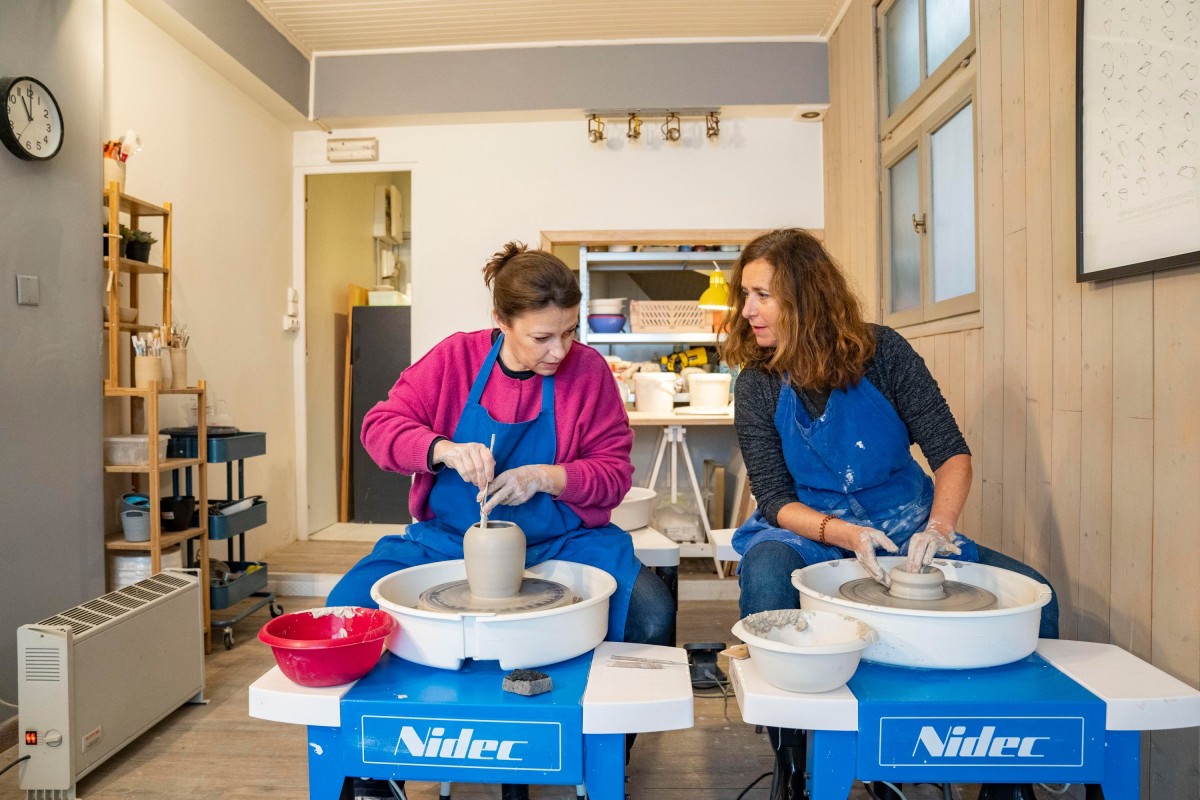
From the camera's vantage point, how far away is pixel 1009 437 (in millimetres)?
2168

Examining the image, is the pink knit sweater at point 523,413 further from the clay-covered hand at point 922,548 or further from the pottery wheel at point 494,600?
the clay-covered hand at point 922,548

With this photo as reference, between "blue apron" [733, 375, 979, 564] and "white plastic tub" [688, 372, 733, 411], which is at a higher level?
"white plastic tub" [688, 372, 733, 411]

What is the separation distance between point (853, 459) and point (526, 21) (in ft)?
9.92

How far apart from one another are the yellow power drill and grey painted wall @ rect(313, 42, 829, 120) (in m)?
1.31

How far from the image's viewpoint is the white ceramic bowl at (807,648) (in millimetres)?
1054

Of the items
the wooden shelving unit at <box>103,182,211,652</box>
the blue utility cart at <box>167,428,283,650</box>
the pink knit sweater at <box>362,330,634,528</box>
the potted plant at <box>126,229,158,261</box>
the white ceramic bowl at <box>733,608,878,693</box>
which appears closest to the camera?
the white ceramic bowl at <box>733,608,878,693</box>

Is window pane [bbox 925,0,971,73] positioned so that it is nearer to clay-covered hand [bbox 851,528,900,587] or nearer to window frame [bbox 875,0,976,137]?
window frame [bbox 875,0,976,137]

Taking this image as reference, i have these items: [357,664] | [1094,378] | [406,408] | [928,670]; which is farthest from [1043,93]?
[357,664]

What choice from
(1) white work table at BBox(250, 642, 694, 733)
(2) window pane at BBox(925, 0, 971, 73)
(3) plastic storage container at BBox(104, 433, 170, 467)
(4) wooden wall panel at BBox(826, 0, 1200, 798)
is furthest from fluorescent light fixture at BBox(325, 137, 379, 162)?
(1) white work table at BBox(250, 642, 694, 733)

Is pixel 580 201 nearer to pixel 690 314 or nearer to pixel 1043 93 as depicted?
pixel 690 314

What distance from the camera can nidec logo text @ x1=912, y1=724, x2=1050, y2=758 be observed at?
1062 mm

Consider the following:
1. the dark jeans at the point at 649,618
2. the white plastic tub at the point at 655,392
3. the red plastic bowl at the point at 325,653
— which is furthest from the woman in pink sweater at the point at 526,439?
the white plastic tub at the point at 655,392

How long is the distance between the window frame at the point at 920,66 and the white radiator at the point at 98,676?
283cm

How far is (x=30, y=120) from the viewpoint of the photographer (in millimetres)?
2344
